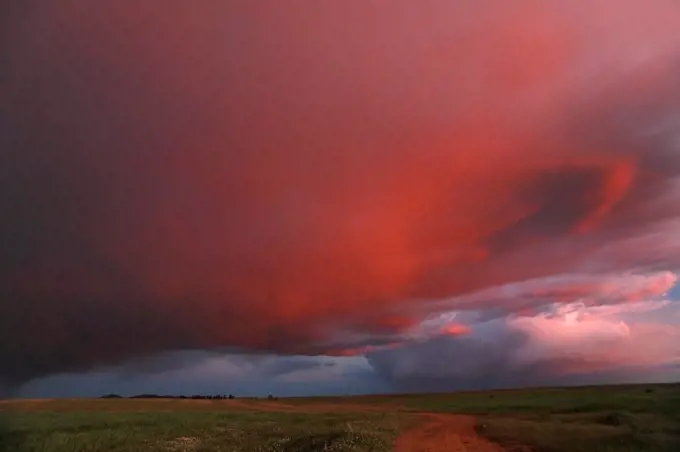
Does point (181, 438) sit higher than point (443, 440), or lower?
higher

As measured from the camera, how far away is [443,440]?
125 feet

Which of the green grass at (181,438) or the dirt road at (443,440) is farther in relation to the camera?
the green grass at (181,438)

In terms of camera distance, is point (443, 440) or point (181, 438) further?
point (181, 438)

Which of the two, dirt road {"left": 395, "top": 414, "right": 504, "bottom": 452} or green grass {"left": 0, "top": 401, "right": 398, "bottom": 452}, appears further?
green grass {"left": 0, "top": 401, "right": 398, "bottom": 452}

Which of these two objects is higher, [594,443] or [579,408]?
[579,408]

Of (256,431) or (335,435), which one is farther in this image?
(256,431)

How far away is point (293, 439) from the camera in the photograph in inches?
1458

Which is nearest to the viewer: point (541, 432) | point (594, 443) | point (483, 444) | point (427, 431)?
point (594, 443)

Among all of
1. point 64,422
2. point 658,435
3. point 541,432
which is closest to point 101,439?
point 64,422

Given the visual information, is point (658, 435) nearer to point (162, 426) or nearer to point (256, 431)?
point (256, 431)

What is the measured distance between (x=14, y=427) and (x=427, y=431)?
1328 inches

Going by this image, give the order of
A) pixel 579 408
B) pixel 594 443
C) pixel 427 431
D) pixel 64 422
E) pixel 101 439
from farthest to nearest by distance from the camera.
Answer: pixel 579 408 < pixel 64 422 < pixel 427 431 < pixel 101 439 < pixel 594 443

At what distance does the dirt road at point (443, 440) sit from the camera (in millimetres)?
33906

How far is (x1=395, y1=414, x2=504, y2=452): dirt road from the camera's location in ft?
111
